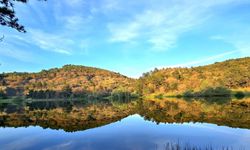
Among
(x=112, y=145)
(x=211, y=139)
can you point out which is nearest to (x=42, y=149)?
(x=112, y=145)

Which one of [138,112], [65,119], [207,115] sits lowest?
[207,115]

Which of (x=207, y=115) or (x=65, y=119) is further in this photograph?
(x=65, y=119)

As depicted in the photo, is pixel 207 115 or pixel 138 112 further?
pixel 138 112

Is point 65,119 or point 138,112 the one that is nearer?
point 65,119

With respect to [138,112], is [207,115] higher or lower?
lower

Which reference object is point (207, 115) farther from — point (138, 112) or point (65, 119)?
point (65, 119)

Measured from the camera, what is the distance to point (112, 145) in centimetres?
2905

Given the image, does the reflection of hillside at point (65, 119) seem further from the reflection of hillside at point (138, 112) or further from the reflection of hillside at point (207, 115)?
the reflection of hillside at point (207, 115)

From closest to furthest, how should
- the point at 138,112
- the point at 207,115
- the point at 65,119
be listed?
the point at 207,115 → the point at 65,119 → the point at 138,112

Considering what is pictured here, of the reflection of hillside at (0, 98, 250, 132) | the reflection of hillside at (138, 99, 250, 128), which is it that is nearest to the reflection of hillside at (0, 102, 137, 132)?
the reflection of hillside at (0, 98, 250, 132)

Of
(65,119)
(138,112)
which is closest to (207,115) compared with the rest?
(138,112)

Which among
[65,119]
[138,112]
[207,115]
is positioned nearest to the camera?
[207,115]

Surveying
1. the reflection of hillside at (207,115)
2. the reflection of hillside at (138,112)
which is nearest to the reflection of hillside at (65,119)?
the reflection of hillside at (138,112)

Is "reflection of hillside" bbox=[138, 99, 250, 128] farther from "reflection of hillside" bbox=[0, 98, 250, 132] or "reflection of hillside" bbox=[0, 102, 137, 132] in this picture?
"reflection of hillside" bbox=[0, 102, 137, 132]
